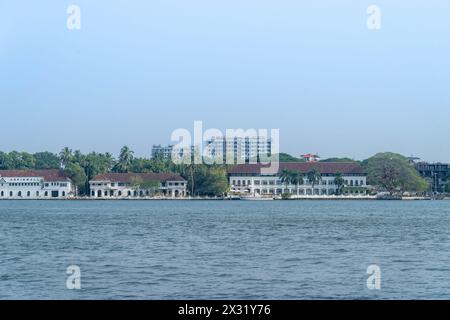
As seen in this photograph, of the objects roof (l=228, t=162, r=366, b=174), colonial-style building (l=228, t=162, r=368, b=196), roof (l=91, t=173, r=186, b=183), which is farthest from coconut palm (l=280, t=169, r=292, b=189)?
roof (l=91, t=173, r=186, b=183)

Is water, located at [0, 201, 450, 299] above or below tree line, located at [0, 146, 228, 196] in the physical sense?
below

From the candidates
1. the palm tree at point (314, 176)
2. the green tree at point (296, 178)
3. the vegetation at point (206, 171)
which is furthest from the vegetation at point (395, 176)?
the green tree at point (296, 178)

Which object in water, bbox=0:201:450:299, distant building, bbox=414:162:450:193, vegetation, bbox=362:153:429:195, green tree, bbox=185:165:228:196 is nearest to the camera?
water, bbox=0:201:450:299

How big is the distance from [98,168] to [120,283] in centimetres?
14122

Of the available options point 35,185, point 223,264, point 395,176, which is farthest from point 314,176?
point 223,264

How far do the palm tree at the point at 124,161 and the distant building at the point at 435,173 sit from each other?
181 feet

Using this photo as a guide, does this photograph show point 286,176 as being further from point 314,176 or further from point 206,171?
point 206,171

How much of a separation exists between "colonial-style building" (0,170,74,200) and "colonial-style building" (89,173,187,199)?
563 centimetres

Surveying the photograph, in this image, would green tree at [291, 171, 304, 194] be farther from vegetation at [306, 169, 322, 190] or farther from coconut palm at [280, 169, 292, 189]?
vegetation at [306, 169, 322, 190]

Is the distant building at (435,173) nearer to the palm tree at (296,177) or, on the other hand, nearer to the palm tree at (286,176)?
the palm tree at (296,177)

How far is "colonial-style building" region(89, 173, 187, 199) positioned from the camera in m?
153

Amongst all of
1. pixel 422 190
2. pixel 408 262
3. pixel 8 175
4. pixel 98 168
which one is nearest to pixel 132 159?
pixel 98 168
